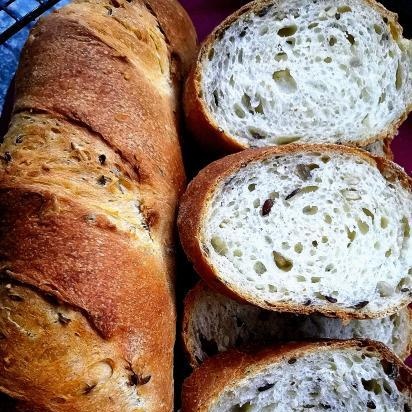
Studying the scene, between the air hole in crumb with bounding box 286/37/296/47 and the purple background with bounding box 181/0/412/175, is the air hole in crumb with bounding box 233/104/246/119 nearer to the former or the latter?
the air hole in crumb with bounding box 286/37/296/47

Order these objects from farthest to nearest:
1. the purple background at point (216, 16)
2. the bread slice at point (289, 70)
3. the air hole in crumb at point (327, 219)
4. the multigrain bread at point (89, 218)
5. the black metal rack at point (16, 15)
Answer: the purple background at point (216, 16), the black metal rack at point (16, 15), the bread slice at point (289, 70), the air hole in crumb at point (327, 219), the multigrain bread at point (89, 218)

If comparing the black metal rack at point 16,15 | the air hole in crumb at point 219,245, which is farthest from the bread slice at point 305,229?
the black metal rack at point 16,15

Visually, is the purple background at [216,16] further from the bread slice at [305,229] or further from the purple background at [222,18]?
the bread slice at [305,229]

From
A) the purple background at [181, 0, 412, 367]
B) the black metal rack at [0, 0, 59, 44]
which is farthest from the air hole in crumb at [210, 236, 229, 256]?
the black metal rack at [0, 0, 59, 44]

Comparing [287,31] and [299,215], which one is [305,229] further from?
[287,31]

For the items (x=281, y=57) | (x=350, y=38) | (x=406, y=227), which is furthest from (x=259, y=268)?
(x=350, y=38)

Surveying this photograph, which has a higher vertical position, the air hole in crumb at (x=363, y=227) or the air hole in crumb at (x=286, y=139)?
the air hole in crumb at (x=286, y=139)
